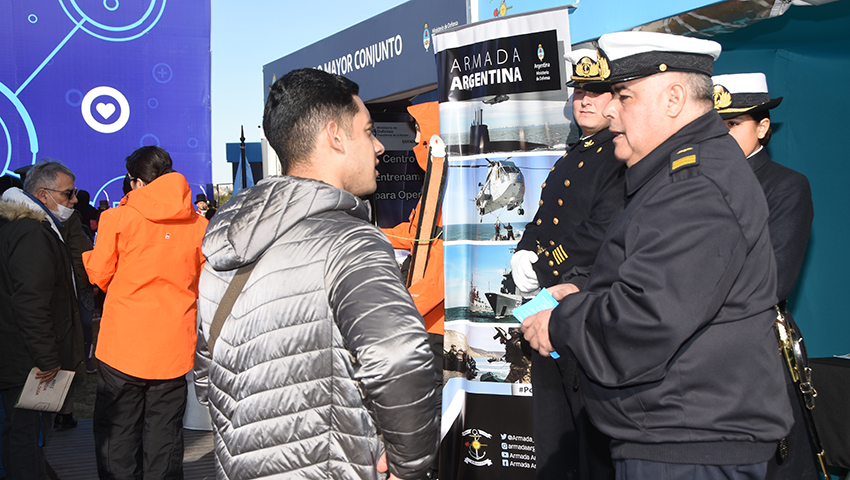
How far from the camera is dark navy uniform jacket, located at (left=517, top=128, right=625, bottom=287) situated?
2328 millimetres

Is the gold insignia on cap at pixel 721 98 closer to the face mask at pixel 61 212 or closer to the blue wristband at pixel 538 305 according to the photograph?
the blue wristband at pixel 538 305

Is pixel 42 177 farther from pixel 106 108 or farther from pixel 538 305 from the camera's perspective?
pixel 106 108

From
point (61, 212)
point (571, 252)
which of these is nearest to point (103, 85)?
point (61, 212)

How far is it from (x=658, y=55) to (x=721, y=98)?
43.6 inches

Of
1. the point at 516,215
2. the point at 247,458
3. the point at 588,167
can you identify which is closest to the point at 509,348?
the point at 516,215

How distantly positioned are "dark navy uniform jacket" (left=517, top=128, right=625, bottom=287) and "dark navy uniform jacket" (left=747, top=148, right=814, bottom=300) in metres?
0.65

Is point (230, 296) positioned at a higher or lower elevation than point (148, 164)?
lower

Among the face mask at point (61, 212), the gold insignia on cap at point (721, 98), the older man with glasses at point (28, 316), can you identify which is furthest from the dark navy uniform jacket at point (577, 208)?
the face mask at point (61, 212)

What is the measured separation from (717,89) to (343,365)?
215 cm

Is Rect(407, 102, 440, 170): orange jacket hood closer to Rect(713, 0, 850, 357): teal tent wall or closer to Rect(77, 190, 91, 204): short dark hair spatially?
Rect(713, 0, 850, 357): teal tent wall

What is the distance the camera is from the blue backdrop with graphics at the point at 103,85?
7922 millimetres

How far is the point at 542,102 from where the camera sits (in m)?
3.33

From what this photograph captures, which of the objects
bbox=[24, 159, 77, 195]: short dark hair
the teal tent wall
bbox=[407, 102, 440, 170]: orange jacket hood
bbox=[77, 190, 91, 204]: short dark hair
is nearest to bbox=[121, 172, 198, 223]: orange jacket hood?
bbox=[24, 159, 77, 195]: short dark hair

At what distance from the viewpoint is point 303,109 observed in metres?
1.49
